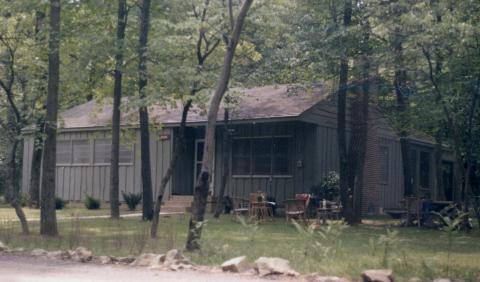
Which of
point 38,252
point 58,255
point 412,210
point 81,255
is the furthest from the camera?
point 412,210

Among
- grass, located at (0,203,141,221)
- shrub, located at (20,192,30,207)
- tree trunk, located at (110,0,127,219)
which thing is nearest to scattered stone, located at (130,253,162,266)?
A: tree trunk, located at (110,0,127,219)

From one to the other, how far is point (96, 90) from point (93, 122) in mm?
5700

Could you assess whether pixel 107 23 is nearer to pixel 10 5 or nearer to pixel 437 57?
pixel 10 5

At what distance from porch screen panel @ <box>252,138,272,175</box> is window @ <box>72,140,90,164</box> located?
8.18 meters

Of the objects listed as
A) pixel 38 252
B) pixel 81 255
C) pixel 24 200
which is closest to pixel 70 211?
pixel 24 200

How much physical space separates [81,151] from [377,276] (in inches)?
854

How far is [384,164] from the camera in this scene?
27.1 meters

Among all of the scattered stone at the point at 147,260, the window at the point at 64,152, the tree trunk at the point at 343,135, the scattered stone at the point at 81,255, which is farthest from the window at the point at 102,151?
the scattered stone at the point at 147,260

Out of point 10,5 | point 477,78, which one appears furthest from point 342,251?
point 10,5

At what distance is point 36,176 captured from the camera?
29.2 metres

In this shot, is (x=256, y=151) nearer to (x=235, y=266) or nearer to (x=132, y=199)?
(x=132, y=199)

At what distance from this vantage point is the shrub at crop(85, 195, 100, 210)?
84.3ft

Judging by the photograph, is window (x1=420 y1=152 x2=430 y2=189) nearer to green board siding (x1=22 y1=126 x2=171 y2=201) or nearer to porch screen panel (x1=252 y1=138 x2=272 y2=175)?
porch screen panel (x1=252 y1=138 x2=272 y2=175)

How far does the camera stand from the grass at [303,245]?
10031mm
